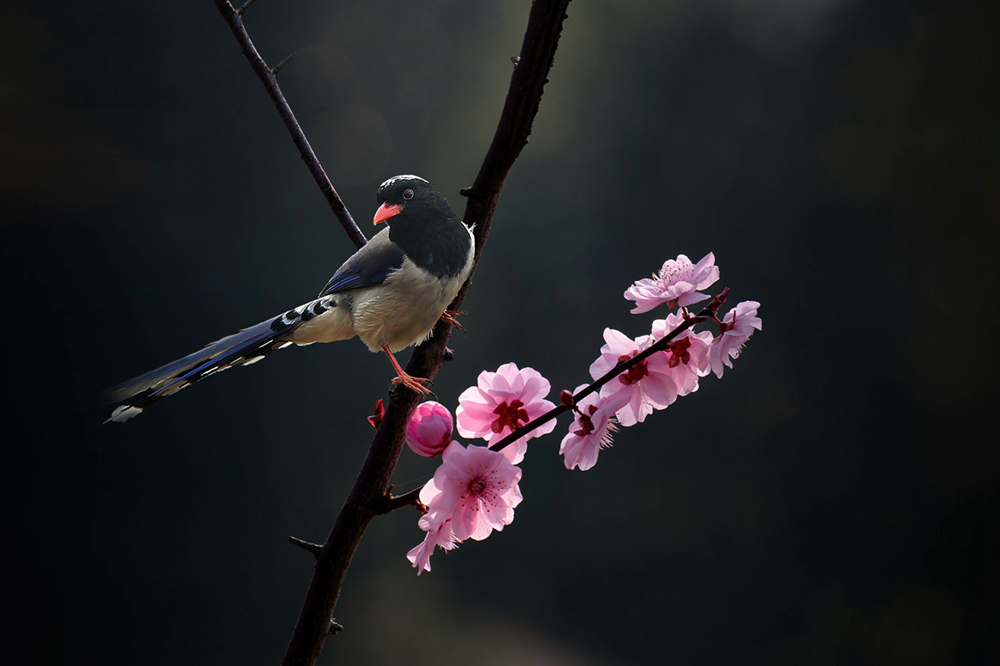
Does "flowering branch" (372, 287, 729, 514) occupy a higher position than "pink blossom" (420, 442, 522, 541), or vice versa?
"flowering branch" (372, 287, 729, 514)

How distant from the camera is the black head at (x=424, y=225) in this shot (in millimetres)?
537

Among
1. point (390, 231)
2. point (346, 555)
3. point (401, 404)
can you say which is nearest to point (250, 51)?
point (390, 231)

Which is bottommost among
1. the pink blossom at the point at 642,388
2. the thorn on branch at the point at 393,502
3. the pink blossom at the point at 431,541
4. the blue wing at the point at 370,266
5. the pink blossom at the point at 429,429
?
the pink blossom at the point at 431,541

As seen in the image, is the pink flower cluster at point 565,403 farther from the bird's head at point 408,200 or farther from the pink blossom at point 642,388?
the bird's head at point 408,200

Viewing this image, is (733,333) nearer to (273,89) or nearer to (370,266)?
(370,266)

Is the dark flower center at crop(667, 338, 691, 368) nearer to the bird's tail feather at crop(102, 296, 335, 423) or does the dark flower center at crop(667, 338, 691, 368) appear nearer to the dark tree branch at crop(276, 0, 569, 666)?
the dark tree branch at crop(276, 0, 569, 666)

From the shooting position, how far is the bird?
20.0 inches

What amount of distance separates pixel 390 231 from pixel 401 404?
17cm

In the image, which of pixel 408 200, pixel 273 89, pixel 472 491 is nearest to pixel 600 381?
pixel 472 491

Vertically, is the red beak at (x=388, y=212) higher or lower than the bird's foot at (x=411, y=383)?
higher

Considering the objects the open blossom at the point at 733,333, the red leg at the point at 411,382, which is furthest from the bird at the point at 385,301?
the open blossom at the point at 733,333

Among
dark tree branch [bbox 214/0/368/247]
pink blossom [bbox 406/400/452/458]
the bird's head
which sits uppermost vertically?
dark tree branch [bbox 214/0/368/247]

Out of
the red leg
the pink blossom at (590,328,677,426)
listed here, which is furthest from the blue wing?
the pink blossom at (590,328,677,426)

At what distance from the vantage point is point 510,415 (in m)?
0.52
